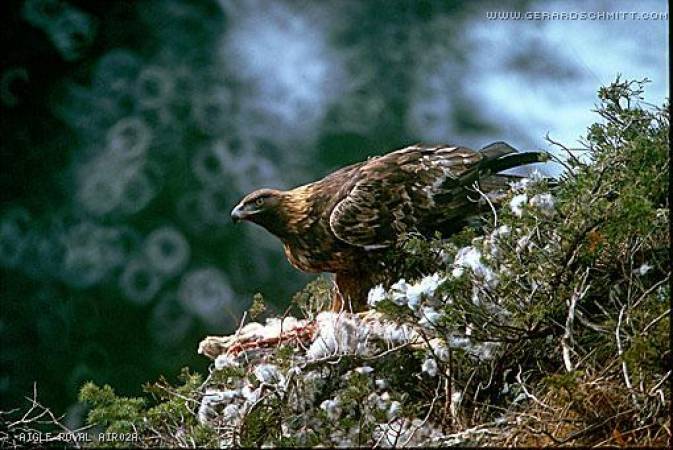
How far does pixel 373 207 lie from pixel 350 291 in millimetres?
200

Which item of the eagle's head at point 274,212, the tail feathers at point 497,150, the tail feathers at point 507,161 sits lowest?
the eagle's head at point 274,212

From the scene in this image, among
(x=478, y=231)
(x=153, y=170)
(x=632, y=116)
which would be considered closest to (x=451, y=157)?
(x=478, y=231)

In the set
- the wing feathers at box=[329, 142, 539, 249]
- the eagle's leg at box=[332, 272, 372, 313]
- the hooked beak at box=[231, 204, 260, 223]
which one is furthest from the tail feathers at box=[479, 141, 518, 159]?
the hooked beak at box=[231, 204, 260, 223]

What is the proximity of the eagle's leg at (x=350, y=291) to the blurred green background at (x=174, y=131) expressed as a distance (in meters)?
0.22

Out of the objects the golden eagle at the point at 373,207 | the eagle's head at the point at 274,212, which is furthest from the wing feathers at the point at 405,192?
the eagle's head at the point at 274,212

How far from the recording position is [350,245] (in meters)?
1.88

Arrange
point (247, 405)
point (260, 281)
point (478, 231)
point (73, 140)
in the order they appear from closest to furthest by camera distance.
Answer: point (247, 405) < point (478, 231) < point (73, 140) < point (260, 281)

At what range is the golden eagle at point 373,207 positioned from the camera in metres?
1.86

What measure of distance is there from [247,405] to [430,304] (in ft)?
1.08

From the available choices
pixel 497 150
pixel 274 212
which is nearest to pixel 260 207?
pixel 274 212

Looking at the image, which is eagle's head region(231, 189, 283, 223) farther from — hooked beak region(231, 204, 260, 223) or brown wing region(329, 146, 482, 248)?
brown wing region(329, 146, 482, 248)

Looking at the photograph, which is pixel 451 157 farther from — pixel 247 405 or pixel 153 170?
pixel 247 405

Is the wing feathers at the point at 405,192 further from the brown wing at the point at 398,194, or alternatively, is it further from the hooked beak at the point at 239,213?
the hooked beak at the point at 239,213

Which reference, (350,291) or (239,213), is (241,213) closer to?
(239,213)
